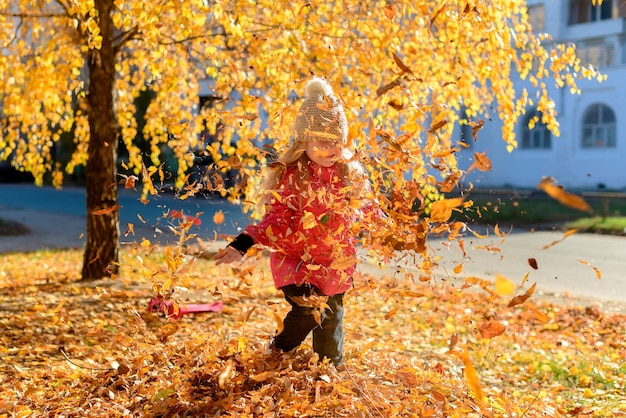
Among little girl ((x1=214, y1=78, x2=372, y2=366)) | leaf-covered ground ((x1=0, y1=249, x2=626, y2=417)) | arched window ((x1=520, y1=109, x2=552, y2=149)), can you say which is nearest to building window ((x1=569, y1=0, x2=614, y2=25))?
arched window ((x1=520, y1=109, x2=552, y2=149))

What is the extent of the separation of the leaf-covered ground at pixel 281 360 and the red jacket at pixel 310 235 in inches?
6.7

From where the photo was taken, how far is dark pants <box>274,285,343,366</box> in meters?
3.44

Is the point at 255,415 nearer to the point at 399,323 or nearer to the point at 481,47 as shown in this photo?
the point at 399,323

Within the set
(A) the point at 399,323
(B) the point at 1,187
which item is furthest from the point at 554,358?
(B) the point at 1,187

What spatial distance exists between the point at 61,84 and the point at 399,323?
4109 mm

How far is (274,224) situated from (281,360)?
2.21ft

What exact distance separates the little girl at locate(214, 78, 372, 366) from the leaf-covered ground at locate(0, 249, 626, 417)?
13cm

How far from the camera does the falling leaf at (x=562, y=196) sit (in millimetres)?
2346

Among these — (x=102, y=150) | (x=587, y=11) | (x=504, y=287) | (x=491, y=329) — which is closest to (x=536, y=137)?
(x=587, y=11)

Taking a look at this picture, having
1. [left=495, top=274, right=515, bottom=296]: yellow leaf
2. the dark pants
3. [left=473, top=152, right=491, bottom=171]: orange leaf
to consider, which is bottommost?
the dark pants

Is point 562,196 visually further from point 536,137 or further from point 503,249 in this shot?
point 536,137

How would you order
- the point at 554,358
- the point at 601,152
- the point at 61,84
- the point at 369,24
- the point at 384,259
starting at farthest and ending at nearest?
1. the point at 601,152
2. the point at 61,84
3. the point at 369,24
4. the point at 554,358
5. the point at 384,259

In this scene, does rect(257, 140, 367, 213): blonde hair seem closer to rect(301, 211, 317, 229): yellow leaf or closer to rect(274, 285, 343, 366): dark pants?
rect(301, 211, 317, 229): yellow leaf

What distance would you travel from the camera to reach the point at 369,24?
20.5 ft
